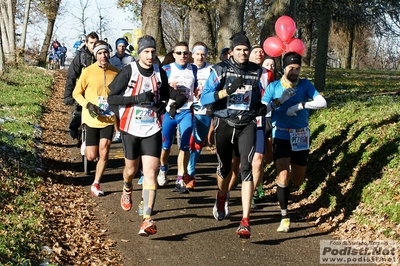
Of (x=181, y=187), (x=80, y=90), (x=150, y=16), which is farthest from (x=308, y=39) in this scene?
(x=80, y=90)

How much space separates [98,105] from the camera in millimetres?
10656

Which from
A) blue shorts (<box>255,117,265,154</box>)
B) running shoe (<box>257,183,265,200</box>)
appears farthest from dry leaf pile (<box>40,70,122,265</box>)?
running shoe (<box>257,183,265,200</box>)

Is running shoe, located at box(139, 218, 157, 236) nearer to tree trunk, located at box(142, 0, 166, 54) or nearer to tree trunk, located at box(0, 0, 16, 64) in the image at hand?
tree trunk, located at box(142, 0, 166, 54)

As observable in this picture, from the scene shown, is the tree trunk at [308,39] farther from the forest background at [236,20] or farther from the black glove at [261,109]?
the black glove at [261,109]

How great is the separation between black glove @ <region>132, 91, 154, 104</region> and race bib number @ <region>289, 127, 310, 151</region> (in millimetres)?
1961

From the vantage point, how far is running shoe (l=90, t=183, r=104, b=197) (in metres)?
10.6

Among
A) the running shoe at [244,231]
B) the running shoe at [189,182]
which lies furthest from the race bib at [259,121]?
the running shoe at [189,182]

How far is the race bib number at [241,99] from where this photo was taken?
8.30 meters

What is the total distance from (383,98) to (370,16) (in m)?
27.3

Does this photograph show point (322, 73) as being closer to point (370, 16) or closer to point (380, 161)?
point (380, 161)

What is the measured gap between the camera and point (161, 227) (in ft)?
28.6

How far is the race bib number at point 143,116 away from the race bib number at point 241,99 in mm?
1002

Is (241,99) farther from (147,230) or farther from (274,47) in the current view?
(147,230)

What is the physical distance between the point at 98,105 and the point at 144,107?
256 cm
